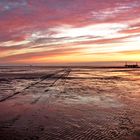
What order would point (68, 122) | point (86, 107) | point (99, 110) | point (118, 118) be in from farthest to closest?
1. point (86, 107)
2. point (99, 110)
3. point (118, 118)
4. point (68, 122)

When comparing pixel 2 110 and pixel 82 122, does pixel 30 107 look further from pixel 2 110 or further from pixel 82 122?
pixel 82 122

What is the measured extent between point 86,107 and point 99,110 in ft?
3.93

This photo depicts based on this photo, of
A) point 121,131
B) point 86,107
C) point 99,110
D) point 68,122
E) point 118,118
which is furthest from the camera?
point 86,107

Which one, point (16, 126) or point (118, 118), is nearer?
point (16, 126)

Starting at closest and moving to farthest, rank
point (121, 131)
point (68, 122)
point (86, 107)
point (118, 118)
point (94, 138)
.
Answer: point (94, 138)
point (121, 131)
point (68, 122)
point (118, 118)
point (86, 107)

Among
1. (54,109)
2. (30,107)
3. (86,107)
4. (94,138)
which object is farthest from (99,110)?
(94,138)

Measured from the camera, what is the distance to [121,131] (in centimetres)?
955

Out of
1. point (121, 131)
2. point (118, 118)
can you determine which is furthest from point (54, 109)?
point (121, 131)

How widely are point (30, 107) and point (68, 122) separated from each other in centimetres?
450

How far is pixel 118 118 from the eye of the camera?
11.8 m

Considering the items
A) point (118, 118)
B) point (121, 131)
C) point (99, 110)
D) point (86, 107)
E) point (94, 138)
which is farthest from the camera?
point (86, 107)

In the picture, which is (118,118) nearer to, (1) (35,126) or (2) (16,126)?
(1) (35,126)

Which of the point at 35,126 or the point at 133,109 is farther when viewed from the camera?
the point at 133,109

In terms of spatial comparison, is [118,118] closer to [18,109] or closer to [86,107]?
[86,107]
